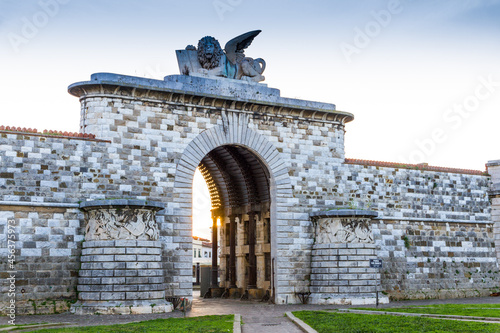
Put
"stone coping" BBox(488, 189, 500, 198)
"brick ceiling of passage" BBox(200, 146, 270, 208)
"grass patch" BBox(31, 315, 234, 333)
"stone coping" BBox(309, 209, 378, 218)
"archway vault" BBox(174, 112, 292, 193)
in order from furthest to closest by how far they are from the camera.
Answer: "stone coping" BBox(488, 189, 500, 198) < "brick ceiling of passage" BBox(200, 146, 270, 208) < "stone coping" BBox(309, 209, 378, 218) < "archway vault" BBox(174, 112, 292, 193) < "grass patch" BBox(31, 315, 234, 333)

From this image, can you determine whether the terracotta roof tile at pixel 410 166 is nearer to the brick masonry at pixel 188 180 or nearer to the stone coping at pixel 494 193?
the brick masonry at pixel 188 180

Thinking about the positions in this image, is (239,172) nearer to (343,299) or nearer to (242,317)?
(343,299)

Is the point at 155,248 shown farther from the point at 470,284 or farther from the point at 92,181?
the point at 470,284

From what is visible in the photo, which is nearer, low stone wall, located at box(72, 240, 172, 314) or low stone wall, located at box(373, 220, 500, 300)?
low stone wall, located at box(72, 240, 172, 314)

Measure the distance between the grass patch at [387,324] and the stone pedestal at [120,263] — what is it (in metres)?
5.41

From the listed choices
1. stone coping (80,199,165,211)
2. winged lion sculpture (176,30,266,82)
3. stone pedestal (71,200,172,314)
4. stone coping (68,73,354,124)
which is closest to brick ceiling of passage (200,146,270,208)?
stone coping (68,73,354,124)

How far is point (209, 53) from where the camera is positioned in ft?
78.0

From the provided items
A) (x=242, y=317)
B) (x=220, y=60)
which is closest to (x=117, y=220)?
(x=242, y=317)

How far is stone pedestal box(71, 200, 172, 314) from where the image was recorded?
63.2ft

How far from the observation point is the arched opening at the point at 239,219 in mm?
25938

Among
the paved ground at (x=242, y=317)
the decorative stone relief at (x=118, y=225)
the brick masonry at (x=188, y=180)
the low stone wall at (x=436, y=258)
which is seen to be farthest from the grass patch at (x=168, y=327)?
the low stone wall at (x=436, y=258)

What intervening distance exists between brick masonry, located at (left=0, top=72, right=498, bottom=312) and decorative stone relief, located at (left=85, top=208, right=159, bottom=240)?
73 centimetres

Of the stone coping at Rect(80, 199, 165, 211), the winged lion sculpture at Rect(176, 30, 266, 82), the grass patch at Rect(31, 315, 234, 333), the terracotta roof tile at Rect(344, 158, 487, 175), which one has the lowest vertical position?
the grass patch at Rect(31, 315, 234, 333)

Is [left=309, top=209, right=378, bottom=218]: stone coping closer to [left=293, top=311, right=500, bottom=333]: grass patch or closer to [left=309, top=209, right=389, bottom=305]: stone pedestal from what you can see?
[left=309, top=209, right=389, bottom=305]: stone pedestal
